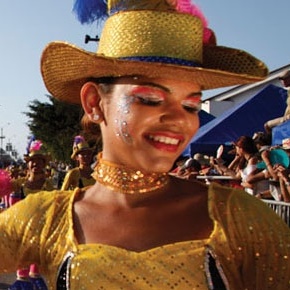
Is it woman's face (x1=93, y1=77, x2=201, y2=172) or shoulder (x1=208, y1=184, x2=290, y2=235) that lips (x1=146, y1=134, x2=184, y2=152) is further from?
shoulder (x1=208, y1=184, x2=290, y2=235)

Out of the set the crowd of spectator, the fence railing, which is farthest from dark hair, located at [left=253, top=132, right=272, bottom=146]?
the fence railing

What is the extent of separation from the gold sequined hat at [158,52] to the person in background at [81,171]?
11.0 ft

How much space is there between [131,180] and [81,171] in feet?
14.3

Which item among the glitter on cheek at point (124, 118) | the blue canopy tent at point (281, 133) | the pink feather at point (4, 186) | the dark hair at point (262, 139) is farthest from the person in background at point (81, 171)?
the glitter on cheek at point (124, 118)

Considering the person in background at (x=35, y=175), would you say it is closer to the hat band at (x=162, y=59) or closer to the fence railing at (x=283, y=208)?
the fence railing at (x=283, y=208)

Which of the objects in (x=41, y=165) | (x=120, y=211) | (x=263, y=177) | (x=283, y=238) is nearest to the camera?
(x=283, y=238)

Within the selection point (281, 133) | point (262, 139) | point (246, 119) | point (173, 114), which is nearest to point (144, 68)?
point (173, 114)

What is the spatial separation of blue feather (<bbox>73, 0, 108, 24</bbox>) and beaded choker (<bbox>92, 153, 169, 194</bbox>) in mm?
536

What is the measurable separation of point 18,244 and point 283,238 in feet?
2.82

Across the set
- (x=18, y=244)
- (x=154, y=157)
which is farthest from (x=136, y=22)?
(x=18, y=244)

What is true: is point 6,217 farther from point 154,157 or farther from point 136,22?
point 136,22

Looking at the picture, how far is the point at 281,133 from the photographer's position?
582 centimetres

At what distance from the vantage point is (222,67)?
1863mm

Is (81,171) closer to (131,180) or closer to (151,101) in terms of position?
(131,180)
